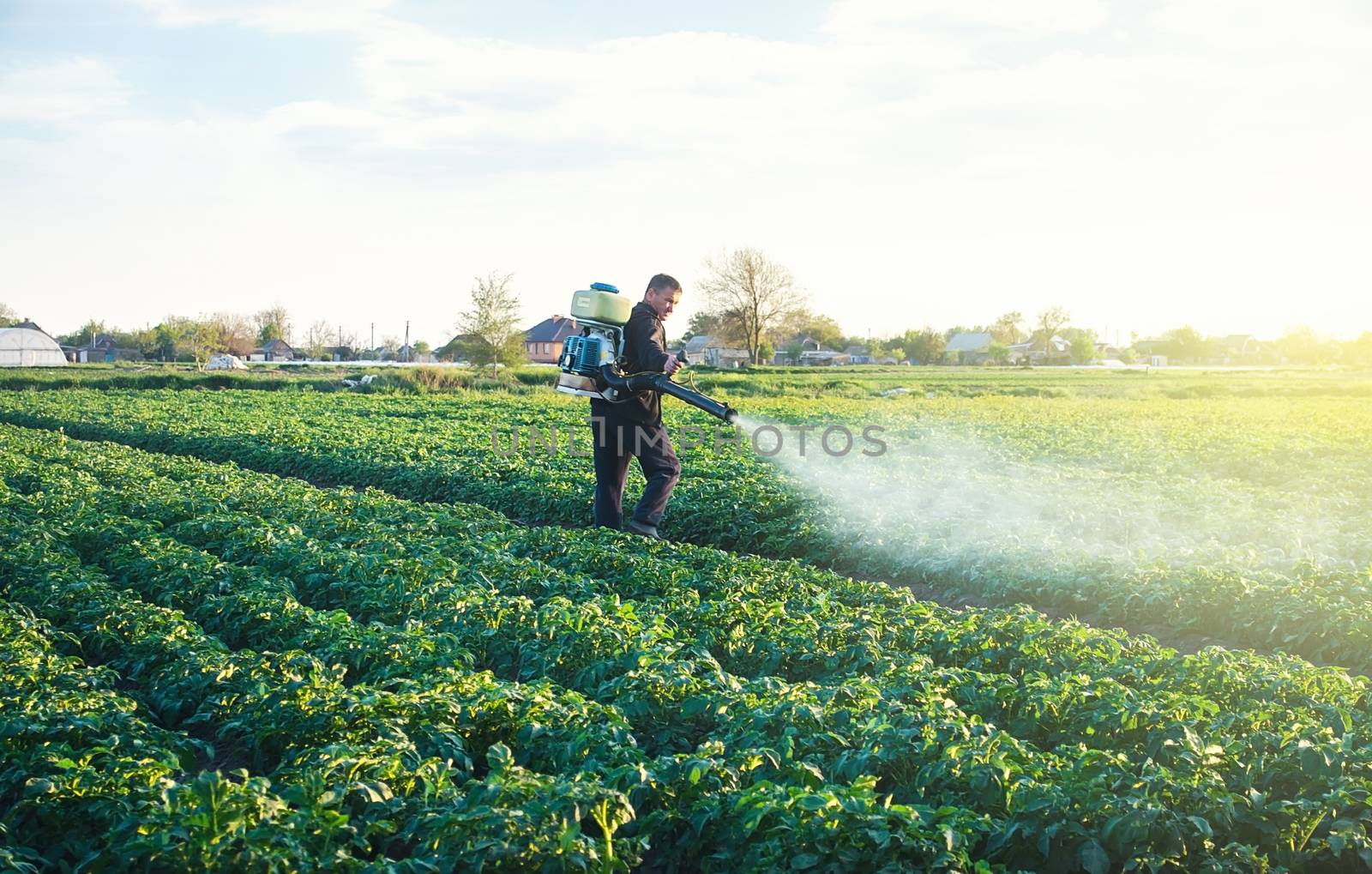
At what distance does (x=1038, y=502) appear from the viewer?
1225 centimetres

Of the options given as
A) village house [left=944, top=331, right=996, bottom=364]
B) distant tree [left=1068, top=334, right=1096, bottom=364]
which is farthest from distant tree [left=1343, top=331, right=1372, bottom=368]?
village house [left=944, top=331, right=996, bottom=364]

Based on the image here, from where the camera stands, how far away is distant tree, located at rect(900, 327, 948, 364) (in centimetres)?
11125

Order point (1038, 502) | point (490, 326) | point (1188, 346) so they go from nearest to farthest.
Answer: point (1038, 502) < point (490, 326) < point (1188, 346)

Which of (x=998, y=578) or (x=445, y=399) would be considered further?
(x=445, y=399)

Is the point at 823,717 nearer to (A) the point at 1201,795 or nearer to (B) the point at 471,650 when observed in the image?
(A) the point at 1201,795

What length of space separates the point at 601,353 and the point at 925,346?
107016 mm

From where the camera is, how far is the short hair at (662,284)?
929 centimetres

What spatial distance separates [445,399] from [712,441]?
64.1 feet

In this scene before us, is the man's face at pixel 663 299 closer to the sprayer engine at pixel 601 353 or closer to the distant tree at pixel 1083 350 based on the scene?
the sprayer engine at pixel 601 353

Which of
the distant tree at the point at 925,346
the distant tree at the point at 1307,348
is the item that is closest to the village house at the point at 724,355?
the distant tree at the point at 925,346

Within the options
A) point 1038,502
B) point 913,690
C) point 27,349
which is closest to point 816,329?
point 27,349

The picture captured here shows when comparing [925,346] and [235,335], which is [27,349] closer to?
[235,335]

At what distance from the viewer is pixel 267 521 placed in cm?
994

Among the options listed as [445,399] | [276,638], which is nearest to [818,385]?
[445,399]
